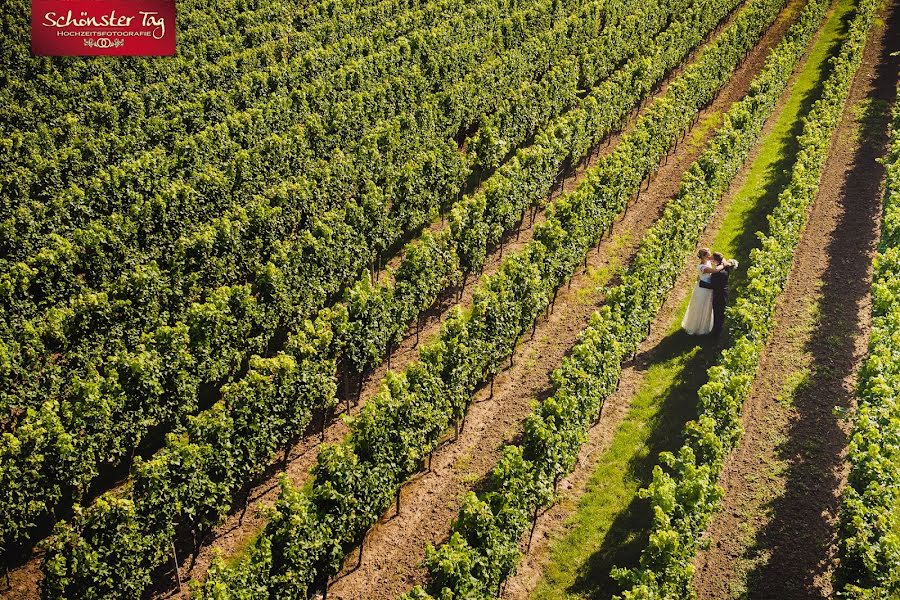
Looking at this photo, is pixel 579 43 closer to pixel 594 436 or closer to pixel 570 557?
pixel 594 436

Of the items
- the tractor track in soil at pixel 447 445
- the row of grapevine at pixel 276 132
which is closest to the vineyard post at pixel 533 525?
the tractor track in soil at pixel 447 445

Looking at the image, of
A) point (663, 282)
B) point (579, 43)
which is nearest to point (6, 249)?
point (663, 282)

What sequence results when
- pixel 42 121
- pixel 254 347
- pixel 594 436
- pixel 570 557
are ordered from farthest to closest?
pixel 42 121, pixel 254 347, pixel 594 436, pixel 570 557

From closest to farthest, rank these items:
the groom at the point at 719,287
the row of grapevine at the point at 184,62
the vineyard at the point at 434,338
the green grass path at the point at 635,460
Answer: the vineyard at the point at 434,338
the green grass path at the point at 635,460
the groom at the point at 719,287
the row of grapevine at the point at 184,62

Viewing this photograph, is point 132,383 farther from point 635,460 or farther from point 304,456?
point 635,460

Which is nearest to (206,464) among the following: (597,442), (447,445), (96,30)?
(447,445)

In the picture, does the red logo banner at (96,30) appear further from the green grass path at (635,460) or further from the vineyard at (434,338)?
the green grass path at (635,460)
